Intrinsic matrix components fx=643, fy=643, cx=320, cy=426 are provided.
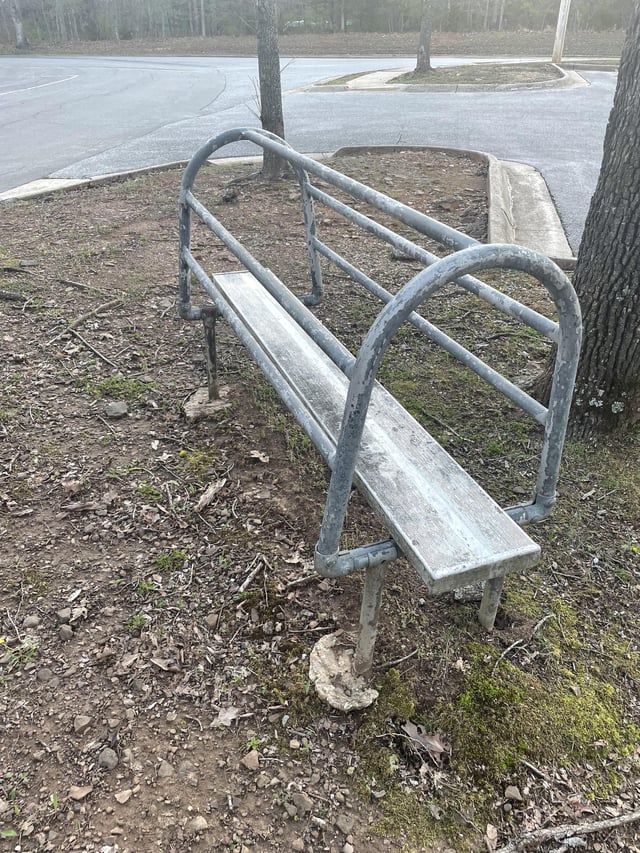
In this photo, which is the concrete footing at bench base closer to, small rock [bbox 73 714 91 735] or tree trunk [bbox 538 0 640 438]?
small rock [bbox 73 714 91 735]

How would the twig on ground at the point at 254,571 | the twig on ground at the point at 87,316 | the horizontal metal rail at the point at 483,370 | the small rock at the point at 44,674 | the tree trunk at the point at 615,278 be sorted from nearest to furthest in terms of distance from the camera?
1. the horizontal metal rail at the point at 483,370
2. the small rock at the point at 44,674
3. the twig on ground at the point at 254,571
4. the tree trunk at the point at 615,278
5. the twig on ground at the point at 87,316

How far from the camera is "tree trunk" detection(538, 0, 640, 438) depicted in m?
2.41

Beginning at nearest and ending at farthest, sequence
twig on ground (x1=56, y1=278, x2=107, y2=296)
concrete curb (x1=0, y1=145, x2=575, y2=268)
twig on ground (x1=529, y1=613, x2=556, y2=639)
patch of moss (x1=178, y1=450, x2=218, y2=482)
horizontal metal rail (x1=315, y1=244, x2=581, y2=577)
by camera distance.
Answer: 1. horizontal metal rail (x1=315, y1=244, x2=581, y2=577)
2. twig on ground (x1=529, y1=613, x2=556, y2=639)
3. patch of moss (x1=178, y1=450, x2=218, y2=482)
4. twig on ground (x1=56, y1=278, x2=107, y2=296)
5. concrete curb (x1=0, y1=145, x2=575, y2=268)

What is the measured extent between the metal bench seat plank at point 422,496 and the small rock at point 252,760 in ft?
2.25

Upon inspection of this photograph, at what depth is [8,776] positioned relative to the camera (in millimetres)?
1640

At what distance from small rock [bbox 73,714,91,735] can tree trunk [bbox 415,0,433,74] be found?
656 inches

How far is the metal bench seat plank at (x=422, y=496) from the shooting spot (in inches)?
59.7

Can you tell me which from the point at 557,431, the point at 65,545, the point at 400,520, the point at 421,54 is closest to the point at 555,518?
the point at 557,431

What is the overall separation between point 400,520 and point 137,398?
2.00 meters

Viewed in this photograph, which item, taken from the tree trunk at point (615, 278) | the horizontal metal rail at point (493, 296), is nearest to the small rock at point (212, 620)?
the horizontal metal rail at point (493, 296)

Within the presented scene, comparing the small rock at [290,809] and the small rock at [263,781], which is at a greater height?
the small rock at [263,781]

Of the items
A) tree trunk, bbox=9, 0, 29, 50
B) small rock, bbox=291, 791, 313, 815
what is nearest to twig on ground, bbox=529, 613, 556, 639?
small rock, bbox=291, 791, 313, 815

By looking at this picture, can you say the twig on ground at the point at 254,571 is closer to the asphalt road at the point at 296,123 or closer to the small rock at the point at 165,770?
the small rock at the point at 165,770

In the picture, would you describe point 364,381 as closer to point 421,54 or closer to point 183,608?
point 183,608
